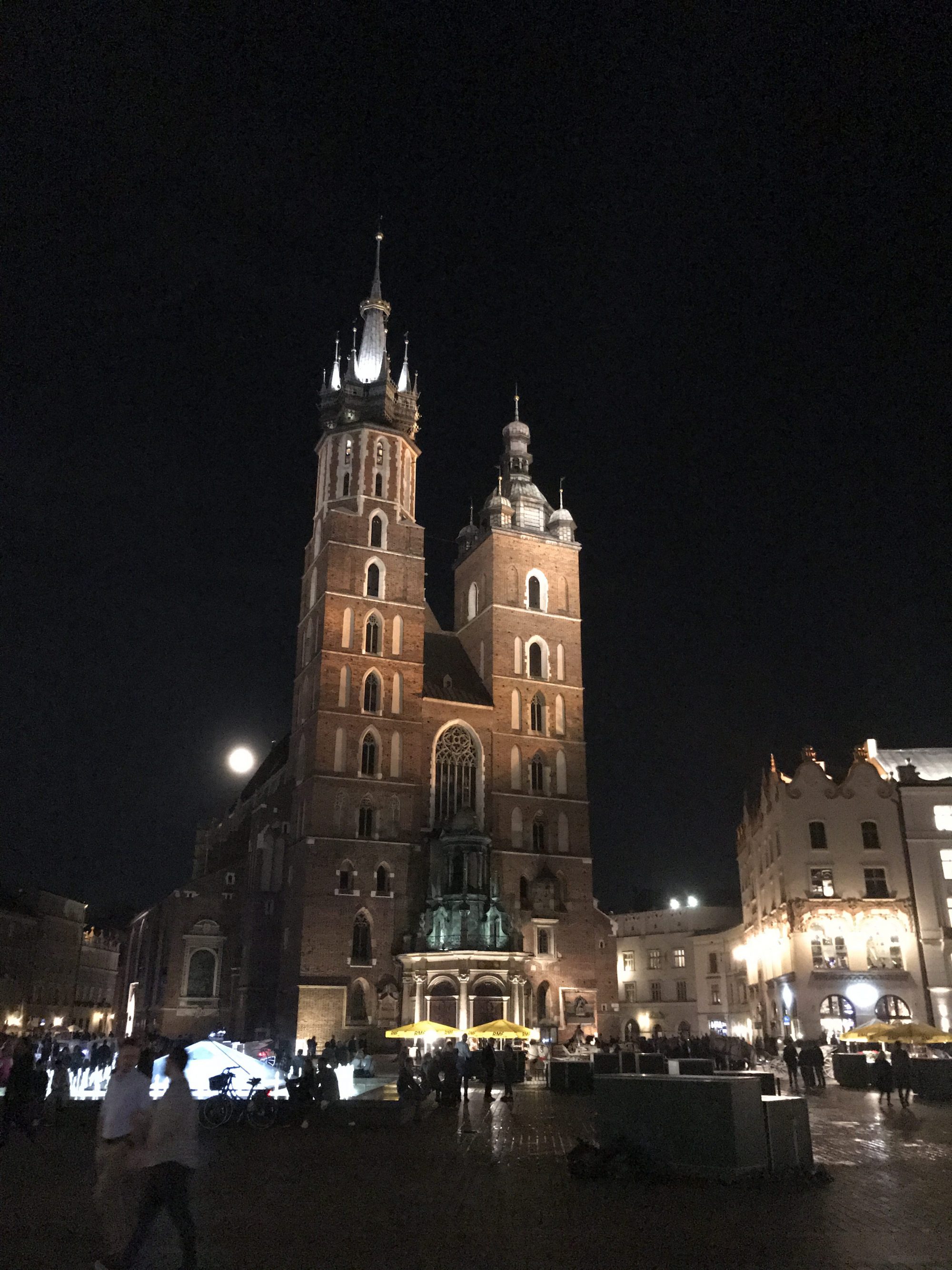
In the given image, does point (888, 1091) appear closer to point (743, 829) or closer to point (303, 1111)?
point (303, 1111)

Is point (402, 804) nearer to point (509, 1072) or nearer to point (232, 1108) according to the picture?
point (509, 1072)

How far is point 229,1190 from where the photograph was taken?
12586 mm

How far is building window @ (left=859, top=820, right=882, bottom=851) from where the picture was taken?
158 feet

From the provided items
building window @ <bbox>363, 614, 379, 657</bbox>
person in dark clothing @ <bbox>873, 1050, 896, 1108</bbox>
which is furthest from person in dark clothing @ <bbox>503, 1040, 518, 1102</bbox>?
building window @ <bbox>363, 614, 379, 657</bbox>

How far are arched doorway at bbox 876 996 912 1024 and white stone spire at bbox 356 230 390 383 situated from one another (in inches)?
1732

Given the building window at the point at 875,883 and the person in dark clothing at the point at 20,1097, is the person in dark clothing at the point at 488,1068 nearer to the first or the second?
the person in dark clothing at the point at 20,1097

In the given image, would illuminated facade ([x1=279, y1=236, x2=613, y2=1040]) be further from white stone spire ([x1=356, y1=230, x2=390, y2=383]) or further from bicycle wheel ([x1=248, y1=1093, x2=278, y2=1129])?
bicycle wheel ([x1=248, y1=1093, x2=278, y2=1129])

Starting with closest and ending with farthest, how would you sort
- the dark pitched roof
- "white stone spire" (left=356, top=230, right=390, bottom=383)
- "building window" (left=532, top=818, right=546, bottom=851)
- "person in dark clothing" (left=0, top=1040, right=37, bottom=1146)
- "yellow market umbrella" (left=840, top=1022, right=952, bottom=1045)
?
"person in dark clothing" (left=0, top=1040, right=37, bottom=1146), "yellow market umbrella" (left=840, top=1022, right=952, bottom=1045), "building window" (left=532, top=818, right=546, bottom=851), the dark pitched roof, "white stone spire" (left=356, top=230, right=390, bottom=383)

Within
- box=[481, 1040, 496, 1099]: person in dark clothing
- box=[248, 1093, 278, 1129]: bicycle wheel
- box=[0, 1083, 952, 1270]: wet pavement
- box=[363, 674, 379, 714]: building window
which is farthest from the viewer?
box=[363, 674, 379, 714]: building window

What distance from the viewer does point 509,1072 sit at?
26.0 m

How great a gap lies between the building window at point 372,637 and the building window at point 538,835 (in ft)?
41.4

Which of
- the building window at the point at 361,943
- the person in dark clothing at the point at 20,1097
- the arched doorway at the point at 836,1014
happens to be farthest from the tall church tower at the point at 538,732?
the person in dark clothing at the point at 20,1097

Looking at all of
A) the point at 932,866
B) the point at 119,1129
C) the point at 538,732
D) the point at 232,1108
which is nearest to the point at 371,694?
the point at 538,732

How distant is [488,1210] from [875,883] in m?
41.1
